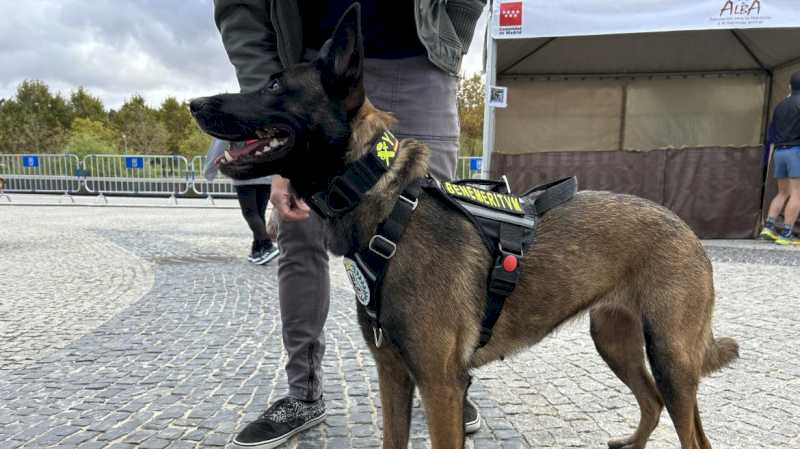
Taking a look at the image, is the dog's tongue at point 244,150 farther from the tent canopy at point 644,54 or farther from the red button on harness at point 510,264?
the tent canopy at point 644,54

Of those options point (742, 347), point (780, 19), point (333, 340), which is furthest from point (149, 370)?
point (780, 19)

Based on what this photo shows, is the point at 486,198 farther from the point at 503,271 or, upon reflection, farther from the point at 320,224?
the point at 320,224

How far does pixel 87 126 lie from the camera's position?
139 ft

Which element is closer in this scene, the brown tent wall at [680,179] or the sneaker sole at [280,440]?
the sneaker sole at [280,440]

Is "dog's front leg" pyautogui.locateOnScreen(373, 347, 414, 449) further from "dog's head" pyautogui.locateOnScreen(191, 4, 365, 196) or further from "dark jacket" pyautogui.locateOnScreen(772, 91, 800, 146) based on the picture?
"dark jacket" pyautogui.locateOnScreen(772, 91, 800, 146)

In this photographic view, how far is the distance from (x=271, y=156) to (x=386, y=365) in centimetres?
89

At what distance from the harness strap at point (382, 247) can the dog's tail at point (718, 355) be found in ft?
4.38

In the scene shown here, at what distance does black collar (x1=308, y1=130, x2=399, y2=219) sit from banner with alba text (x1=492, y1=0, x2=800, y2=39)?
6637mm

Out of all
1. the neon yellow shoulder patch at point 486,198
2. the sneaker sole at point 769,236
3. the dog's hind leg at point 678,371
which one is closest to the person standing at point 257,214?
the neon yellow shoulder patch at point 486,198

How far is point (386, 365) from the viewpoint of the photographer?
2.00m

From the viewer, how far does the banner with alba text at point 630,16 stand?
727 centimetres

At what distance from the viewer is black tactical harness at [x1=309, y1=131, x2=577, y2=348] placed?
5.76 ft

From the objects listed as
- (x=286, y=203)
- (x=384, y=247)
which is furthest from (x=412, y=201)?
(x=286, y=203)

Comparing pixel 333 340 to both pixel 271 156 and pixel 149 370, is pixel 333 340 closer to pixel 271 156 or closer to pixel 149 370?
pixel 149 370
